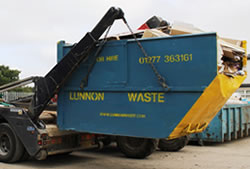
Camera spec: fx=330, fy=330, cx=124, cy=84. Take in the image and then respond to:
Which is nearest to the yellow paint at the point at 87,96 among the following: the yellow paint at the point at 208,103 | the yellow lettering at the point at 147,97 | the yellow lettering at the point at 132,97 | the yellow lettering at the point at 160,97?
the yellow lettering at the point at 132,97

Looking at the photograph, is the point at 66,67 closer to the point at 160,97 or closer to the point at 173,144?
the point at 160,97

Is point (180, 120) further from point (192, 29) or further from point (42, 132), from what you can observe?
point (42, 132)

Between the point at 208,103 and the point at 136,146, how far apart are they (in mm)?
3284

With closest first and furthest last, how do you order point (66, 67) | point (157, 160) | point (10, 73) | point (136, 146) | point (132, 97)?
point (132, 97) < point (66, 67) < point (157, 160) < point (136, 146) < point (10, 73)

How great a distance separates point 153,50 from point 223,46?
1163mm

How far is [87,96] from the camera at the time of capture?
21.2 ft

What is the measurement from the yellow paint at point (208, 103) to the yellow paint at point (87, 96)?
5.16 feet

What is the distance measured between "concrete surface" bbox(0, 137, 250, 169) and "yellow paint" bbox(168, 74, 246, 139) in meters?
1.91

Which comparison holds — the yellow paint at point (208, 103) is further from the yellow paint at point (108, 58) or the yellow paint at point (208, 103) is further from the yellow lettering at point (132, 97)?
the yellow paint at point (108, 58)

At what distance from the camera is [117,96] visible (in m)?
6.07

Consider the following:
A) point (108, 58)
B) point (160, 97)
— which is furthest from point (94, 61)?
point (160, 97)

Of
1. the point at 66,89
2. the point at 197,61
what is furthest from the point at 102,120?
the point at 197,61

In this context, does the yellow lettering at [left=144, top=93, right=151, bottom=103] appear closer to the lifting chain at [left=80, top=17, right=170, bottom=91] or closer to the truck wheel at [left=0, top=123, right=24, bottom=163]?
the lifting chain at [left=80, top=17, right=170, bottom=91]

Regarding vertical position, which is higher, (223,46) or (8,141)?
(223,46)
